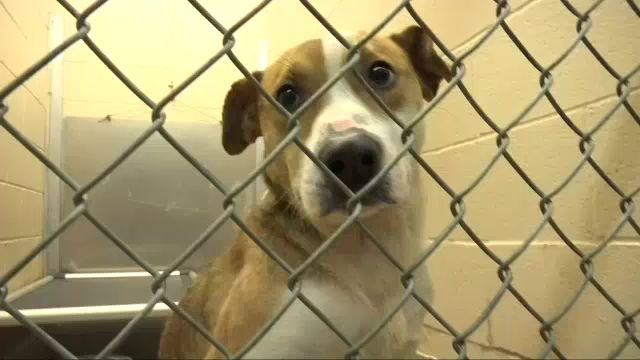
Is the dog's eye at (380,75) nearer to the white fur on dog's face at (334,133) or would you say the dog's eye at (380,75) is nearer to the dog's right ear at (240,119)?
the white fur on dog's face at (334,133)

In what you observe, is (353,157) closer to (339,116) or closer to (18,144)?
(339,116)

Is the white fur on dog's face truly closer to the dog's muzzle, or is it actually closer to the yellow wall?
the dog's muzzle

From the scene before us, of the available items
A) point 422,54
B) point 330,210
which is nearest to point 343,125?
point 330,210

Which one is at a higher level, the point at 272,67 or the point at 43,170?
the point at 43,170

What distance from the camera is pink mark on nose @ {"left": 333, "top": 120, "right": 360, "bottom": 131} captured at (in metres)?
1.29

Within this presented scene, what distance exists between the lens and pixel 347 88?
1.51 meters

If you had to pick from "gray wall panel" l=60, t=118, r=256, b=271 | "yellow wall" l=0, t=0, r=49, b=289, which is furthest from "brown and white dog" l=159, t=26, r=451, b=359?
"gray wall panel" l=60, t=118, r=256, b=271

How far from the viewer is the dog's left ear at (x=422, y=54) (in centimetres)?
183

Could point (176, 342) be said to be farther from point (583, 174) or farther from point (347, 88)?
point (583, 174)

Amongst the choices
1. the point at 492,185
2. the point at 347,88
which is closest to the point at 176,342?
the point at 347,88

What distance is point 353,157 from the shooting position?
1.23m

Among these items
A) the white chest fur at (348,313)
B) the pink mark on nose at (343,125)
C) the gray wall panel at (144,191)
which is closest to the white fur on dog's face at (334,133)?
the pink mark on nose at (343,125)

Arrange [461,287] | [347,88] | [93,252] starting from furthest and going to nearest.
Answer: [93,252] → [461,287] → [347,88]

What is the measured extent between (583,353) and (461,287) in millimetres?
720
